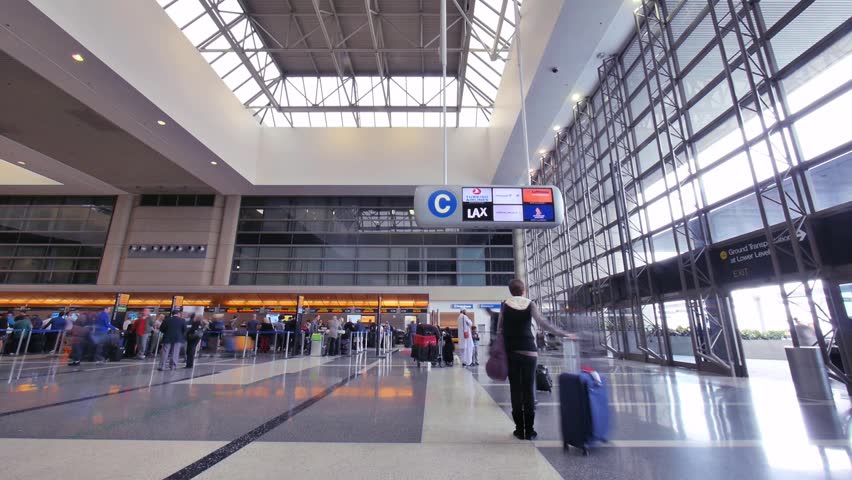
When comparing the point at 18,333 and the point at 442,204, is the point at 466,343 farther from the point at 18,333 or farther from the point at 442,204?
the point at 18,333

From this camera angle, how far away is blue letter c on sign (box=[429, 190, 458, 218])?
798cm

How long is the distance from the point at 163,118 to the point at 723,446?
66.2 ft

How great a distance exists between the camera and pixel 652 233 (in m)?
12.8

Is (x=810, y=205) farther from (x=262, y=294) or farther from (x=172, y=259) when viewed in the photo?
(x=172, y=259)

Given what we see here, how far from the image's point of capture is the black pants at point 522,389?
350cm

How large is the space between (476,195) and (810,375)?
6416mm

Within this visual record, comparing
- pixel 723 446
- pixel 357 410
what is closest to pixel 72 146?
pixel 357 410

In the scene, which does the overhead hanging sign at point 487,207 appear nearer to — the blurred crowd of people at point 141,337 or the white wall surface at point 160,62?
the blurred crowd of people at point 141,337

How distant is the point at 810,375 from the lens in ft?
19.5

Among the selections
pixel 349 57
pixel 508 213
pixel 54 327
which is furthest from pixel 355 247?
pixel 508 213

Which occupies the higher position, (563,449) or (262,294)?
(262,294)

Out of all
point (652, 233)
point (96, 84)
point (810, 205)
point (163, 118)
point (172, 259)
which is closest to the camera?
point (810, 205)

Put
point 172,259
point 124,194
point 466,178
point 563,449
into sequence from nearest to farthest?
point 563,449, point 466,178, point 172,259, point 124,194

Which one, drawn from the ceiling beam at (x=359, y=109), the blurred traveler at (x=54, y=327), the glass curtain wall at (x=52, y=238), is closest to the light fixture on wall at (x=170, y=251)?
the glass curtain wall at (x=52, y=238)
